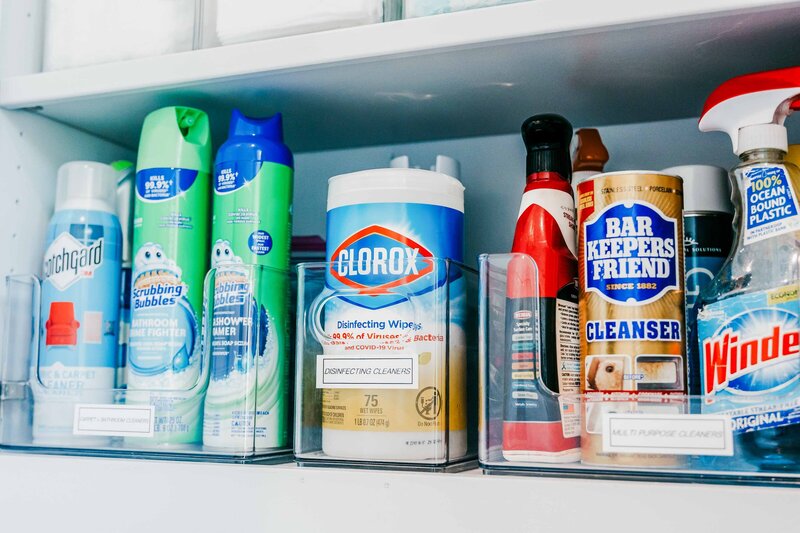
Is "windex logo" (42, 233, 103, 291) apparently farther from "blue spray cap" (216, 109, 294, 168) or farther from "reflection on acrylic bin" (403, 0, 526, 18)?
"reflection on acrylic bin" (403, 0, 526, 18)

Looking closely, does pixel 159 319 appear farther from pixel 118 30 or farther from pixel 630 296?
pixel 630 296

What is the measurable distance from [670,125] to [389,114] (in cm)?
27

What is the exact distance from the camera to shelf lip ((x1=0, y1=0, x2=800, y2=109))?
0.59 metres

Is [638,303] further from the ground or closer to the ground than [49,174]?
closer to the ground

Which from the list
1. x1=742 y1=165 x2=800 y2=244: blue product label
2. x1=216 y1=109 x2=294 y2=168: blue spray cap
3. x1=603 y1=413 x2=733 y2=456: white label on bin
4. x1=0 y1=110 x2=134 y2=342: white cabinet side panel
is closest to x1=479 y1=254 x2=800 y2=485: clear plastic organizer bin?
x1=603 y1=413 x2=733 y2=456: white label on bin

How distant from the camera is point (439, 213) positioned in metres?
0.65

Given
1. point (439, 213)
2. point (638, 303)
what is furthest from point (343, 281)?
point (638, 303)

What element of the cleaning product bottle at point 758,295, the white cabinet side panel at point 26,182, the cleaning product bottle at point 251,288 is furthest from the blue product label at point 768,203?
the white cabinet side panel at point 26,182

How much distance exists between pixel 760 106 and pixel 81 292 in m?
0.57

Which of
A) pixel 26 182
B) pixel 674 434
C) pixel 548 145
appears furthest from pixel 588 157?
pixel 26 182

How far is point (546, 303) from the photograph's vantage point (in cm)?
62

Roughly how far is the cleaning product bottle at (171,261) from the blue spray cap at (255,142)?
1.7 inches

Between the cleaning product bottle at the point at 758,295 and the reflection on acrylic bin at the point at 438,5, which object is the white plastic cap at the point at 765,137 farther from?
the reflection on acrylic bin at the point at 438,5

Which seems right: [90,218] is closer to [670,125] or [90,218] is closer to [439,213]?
[439,213]
